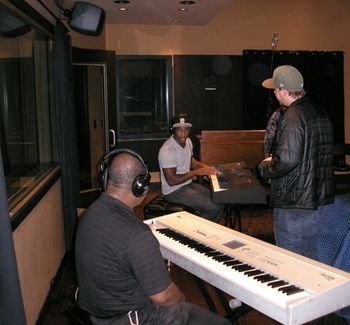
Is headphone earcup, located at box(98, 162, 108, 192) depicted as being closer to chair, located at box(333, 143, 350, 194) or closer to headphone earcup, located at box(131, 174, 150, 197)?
headphone earcup, located at box(131, 174, 150, 197)

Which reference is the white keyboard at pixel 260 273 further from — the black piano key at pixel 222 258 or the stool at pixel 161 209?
the stool at pixel 161 209

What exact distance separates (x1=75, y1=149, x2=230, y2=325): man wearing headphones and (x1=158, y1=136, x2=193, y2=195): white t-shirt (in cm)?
222

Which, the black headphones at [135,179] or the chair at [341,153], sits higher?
the black headphones at [135,179]

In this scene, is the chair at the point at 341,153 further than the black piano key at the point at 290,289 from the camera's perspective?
Yes

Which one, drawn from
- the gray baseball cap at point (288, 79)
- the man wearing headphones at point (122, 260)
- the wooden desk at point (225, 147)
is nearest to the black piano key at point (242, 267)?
the man wearing headphones at point (122, 260)

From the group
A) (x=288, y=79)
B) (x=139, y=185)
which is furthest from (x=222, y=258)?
(x=288, y=79)

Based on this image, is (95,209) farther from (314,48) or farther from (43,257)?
(314,48)

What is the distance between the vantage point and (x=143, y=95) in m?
7.18

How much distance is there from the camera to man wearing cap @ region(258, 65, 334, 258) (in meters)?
2.66

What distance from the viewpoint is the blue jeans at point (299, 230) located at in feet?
8.94

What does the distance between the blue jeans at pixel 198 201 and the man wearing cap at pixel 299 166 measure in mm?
1278

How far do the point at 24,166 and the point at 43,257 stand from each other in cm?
73

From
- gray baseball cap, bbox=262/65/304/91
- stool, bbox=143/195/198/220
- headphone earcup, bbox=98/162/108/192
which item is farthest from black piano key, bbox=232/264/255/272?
stool, bbox=143/195/198/220

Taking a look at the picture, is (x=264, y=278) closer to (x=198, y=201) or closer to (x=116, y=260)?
(x=116, y=260)
